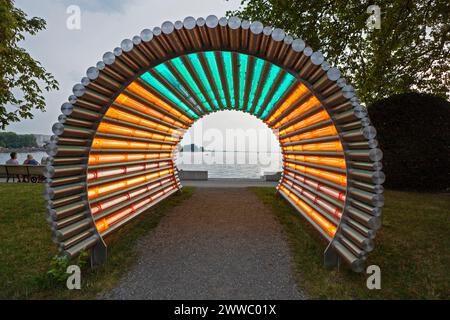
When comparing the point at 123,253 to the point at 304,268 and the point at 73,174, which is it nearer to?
the point at 73,174

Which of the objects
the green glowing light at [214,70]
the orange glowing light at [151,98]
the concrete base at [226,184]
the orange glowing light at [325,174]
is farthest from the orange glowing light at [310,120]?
the concrete base at [226,184]

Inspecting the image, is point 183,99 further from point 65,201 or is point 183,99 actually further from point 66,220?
point 66,220

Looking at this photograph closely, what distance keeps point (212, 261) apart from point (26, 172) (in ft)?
47.8

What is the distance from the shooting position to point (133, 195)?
6.42 metres

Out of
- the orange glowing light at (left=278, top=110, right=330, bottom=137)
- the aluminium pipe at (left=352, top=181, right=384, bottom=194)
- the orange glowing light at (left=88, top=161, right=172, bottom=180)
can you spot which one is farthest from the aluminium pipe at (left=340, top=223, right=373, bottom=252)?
the orange glowing light at (left=88, top=161, right=172, bottom=180)

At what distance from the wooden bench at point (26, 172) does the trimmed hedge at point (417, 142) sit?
719 inches

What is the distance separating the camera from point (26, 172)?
14.1m

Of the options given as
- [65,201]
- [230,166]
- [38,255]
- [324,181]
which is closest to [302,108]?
[324,181]

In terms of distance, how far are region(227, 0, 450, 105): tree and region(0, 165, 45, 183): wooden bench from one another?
13577 millimetres

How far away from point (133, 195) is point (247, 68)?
424 centimetres

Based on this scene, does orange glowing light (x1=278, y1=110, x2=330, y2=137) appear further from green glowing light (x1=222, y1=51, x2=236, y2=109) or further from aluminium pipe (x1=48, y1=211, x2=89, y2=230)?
aluminium pipe (x1=48, y1=211, x2=89, y2=230)

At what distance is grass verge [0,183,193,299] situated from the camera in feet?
12.3

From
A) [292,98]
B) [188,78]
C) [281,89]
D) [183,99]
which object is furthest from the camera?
[183,99]
